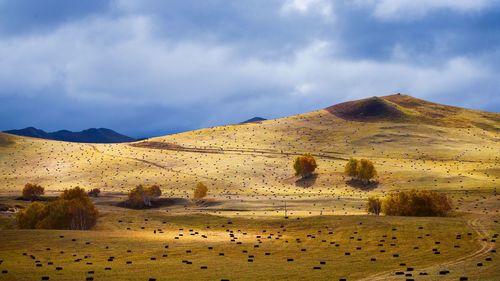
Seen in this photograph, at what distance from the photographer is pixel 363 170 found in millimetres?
161625

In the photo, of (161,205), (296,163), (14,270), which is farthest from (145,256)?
(296,163)

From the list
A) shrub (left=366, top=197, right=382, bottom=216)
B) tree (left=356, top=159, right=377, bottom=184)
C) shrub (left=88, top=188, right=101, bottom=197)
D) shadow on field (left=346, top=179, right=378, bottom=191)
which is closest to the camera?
shrub (left=366, top=197, right=382, bottom=216)

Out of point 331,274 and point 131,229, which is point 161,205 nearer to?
point 131,229

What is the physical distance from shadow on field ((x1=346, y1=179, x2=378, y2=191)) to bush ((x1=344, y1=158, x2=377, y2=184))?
1.19 meters

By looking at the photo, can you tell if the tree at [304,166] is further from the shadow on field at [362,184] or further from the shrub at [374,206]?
the shrub at [374,206]

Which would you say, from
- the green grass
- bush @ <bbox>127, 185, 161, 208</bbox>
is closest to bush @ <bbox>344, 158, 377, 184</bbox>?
bush @ <bbox>127, 185, 161, 208</bbox>

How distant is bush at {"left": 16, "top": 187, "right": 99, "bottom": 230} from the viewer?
91938mm

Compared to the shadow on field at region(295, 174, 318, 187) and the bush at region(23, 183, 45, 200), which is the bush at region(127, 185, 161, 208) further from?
the shadow on field at region(295, 174, 318, 187)

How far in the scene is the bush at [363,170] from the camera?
16200cm

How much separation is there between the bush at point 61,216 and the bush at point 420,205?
52.6m

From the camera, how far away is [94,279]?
42.0 m

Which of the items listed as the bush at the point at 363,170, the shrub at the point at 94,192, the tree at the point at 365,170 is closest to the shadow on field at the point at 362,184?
the bush at the point at 363,170

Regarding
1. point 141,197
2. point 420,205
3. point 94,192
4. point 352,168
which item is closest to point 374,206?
point 420,205

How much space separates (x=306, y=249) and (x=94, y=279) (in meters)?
25.5
